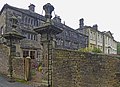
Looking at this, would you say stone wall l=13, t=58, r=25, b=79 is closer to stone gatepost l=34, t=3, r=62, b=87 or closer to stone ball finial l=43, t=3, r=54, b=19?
stone gatepost l=34, t=3, r=62, b=87

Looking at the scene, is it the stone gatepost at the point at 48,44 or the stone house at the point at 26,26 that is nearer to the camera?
the stone gatepost at the point at 48,44

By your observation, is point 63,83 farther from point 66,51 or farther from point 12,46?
point 12,46

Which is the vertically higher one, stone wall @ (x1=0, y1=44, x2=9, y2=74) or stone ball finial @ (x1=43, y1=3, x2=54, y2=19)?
stone ball finial @ (x1=43, y1=3, x2=54, y2=19)

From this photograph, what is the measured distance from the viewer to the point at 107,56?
1209 centimetres

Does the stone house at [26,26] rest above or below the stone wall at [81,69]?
above

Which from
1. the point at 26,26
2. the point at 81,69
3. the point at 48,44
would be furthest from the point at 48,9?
the point at 26,26

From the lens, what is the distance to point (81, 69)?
11844 mm

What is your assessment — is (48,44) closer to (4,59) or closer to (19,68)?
(19,68)

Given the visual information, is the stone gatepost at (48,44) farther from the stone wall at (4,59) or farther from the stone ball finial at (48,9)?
the stone wall at (4,59)

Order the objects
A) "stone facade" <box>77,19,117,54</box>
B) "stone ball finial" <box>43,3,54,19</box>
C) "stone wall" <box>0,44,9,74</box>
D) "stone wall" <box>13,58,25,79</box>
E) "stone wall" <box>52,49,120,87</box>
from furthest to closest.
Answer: "stone facade" <box>77,19,117,54</box>, "stone wall" <box>0,44,9,74</box>, "stone wall" <box>13,58,25,79</box>, "stone ball finial" <box>43,3,54,19</box>, "stone wall" <box>52,49,120,87</box>

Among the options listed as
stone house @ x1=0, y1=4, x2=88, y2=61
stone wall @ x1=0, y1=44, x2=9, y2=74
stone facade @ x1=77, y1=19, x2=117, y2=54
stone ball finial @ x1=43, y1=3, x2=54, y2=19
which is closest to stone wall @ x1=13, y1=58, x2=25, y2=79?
stone wall @ x1=0, y1=44, x2=9, y2=74

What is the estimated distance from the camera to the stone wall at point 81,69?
1182 cm

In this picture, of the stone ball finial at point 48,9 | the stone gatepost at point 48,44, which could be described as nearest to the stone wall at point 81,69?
the stone gatepost at point 48,44

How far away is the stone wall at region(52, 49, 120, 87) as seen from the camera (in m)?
11.8
